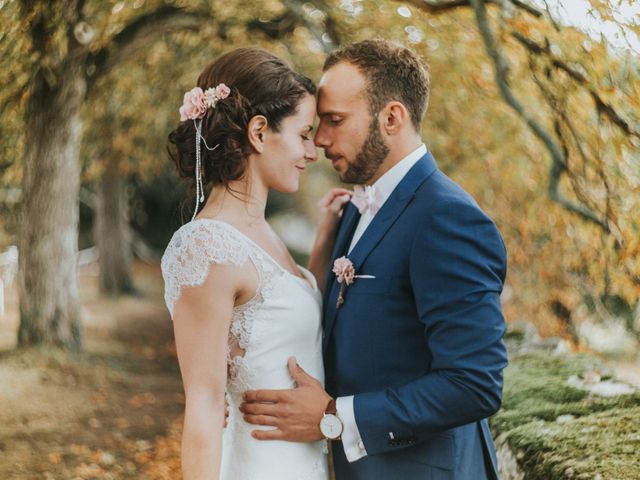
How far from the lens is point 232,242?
2.17m

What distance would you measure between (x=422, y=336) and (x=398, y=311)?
0.12 meters

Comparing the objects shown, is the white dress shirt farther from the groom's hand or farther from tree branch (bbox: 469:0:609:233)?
tree branch (bbox: 469:0:609:233)

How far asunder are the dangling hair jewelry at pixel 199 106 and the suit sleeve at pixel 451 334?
799 mm

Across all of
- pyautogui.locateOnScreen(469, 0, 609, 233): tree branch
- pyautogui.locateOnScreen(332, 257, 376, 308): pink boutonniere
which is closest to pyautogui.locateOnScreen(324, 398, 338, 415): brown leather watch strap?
pyautogui.locateOnScreen(332, 257, 376, 308): pink boutonniere

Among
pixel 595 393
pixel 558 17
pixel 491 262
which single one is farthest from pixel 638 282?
pixel 491 262

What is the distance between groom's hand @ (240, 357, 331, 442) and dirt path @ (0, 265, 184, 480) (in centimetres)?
351

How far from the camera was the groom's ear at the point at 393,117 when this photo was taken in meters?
2.42

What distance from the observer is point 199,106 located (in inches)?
90.9

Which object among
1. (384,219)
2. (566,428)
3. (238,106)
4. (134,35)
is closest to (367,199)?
(384,219)

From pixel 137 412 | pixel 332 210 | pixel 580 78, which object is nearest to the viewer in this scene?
pixel 332 210

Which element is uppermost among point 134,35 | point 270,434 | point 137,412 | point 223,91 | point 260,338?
point 223,91

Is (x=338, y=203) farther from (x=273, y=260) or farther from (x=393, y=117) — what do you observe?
(x=273, y=260)

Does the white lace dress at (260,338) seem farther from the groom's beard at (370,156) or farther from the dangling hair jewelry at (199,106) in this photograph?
the groom's beard at (370,156)

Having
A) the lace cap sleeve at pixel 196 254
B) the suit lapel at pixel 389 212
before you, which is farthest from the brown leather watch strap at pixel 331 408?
the lace cap sleeve at pixel 196 254
